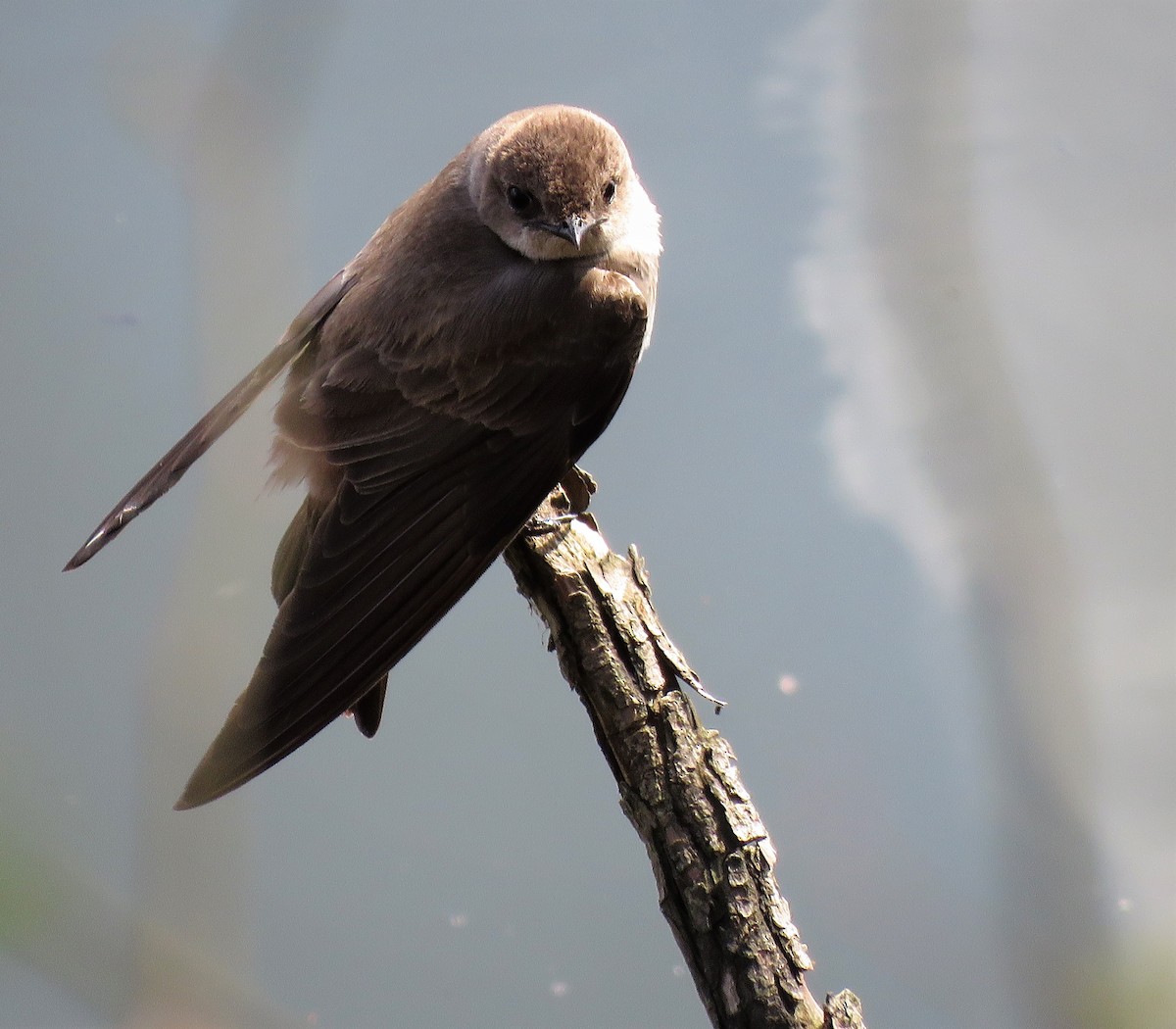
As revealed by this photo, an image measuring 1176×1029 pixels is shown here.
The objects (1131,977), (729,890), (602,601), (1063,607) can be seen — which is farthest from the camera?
(1063,607)

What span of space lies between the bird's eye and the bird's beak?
0.20ft

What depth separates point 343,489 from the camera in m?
1.64

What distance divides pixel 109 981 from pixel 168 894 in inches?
8.5

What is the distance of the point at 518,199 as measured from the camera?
1.75m

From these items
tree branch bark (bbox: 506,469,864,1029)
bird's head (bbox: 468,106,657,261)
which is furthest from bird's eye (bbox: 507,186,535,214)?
tree branch bark (bbox: 506,469,864,1029)

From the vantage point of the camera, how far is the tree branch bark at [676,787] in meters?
1.39

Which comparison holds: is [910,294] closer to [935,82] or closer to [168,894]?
[935,82]

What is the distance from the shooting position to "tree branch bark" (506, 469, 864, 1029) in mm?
1395

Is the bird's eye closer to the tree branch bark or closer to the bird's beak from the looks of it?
the bird's beak

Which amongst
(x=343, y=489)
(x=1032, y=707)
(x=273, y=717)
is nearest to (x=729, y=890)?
(x=273, y=717)

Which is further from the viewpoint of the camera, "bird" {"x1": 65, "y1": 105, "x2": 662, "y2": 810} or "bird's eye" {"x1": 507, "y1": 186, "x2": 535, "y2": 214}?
"bird's eye" {"x1": 507, "y1": 186, "x2": 535, "y2": 214}

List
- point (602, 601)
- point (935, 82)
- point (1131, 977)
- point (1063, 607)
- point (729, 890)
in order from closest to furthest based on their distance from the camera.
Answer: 1. point (729, 890)
2. point (602, 601)
3. point (1131, 977)
4. point (1063, 607)
5. point (935, 82)

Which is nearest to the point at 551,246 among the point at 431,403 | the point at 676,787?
the point at 431,403

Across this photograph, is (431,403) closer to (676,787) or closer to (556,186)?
(556,186)
